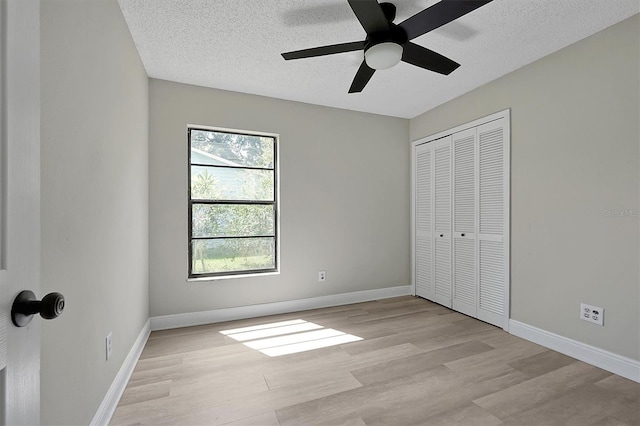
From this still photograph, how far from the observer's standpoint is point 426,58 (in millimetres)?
2041

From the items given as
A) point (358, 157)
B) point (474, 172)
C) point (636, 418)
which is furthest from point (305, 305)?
point (636, 418)

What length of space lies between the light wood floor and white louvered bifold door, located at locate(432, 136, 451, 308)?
0.84 meters

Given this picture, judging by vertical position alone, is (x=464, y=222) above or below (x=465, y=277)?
above

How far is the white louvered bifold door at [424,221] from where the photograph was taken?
12.5 feet

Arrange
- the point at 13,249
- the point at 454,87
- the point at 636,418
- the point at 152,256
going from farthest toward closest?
1. the point at 454,87
2. the point at 152,256
3. the point at 636,418
4. the point at 13,249

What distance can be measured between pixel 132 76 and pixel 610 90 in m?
3.59

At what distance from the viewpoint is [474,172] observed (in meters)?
3.19

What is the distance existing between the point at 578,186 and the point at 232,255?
325cm

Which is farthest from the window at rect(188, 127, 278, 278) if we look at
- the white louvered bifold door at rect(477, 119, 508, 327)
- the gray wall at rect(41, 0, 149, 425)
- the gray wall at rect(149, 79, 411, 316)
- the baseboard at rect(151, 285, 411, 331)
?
the white louvered bifold door at rect(477, 119, 508, 327)

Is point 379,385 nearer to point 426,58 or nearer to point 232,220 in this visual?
point 232,220

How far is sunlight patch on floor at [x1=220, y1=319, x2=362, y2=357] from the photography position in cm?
252

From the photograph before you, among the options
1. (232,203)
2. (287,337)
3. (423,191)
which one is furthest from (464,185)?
(232,203)

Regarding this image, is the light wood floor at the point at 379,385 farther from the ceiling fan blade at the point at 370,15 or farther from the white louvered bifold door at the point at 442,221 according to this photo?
the ceiling fan blade at the point at 370,15

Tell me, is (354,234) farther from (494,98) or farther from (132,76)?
(132,76)
